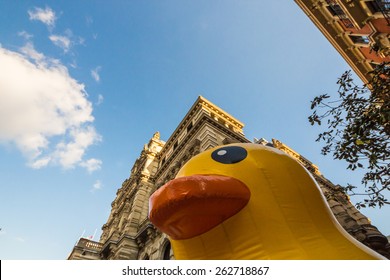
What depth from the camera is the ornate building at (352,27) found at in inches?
503

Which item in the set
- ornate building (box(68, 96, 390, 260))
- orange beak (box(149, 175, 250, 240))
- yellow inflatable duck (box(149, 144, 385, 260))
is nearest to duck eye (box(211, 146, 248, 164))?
yellow inflatable duck (box(149, 144, 385, 260))

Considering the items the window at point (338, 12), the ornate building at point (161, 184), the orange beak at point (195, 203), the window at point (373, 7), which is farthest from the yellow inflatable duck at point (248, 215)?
the window at point (338, 12)

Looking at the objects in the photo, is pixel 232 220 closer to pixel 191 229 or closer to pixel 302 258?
pixel 191 229

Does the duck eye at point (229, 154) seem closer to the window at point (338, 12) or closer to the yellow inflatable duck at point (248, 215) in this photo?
the yellow inflatable duck at point (248, 215)

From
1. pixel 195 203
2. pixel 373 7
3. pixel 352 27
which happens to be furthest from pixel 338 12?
pixel 195 203

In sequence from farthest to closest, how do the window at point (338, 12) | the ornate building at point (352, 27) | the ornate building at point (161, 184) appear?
1. the window at point (338, 12)
2. the ornate building at point (161, 184)
3. the ornate building at point (352, 27)

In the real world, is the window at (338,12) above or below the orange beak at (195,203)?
above

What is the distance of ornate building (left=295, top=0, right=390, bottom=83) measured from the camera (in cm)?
1277

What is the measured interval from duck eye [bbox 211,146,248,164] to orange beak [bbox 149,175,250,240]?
25.4 inches

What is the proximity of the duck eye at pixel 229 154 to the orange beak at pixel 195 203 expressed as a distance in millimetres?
646

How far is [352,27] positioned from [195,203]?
17815mm

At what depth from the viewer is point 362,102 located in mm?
6242

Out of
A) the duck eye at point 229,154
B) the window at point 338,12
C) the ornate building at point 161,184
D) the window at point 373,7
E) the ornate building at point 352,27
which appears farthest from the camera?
the window at point 338,12

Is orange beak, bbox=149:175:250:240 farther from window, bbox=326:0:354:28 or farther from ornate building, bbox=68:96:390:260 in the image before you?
window, bbox=326:0:354:28
